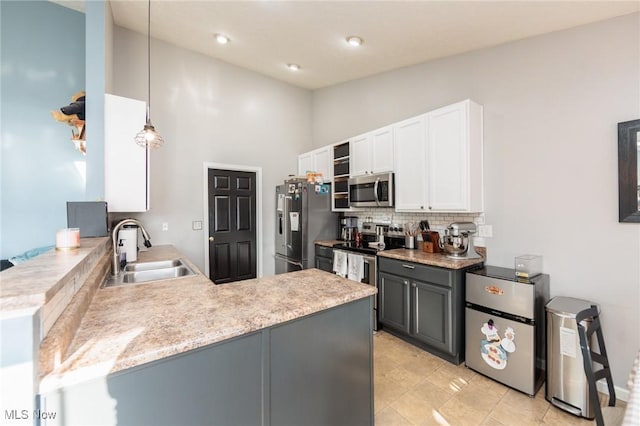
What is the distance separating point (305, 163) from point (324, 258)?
1748 millimetres

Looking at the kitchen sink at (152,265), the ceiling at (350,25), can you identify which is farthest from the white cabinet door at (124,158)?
the ceiling at (350,25)

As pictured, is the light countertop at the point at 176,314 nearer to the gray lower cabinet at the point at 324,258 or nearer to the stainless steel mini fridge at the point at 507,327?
the stainless steel mini fridge at the point at 507,327

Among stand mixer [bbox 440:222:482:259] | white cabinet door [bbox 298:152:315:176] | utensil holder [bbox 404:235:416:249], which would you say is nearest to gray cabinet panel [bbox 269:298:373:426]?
stand mixer [bbox 440:222:482:259]

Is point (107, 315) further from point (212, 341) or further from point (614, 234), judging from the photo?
point (614, 234)

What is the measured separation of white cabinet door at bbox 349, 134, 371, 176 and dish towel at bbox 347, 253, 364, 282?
45.0 inches

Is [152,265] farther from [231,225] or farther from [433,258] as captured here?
[433,258]

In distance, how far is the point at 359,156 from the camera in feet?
12.6

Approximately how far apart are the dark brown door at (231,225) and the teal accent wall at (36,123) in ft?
4.97

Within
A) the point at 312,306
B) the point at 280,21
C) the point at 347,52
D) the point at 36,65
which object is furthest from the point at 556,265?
the point at 36,65

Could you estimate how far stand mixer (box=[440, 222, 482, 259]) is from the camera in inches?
109

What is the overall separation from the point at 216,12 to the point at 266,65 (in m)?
1.23

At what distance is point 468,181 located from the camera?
2.72 meters

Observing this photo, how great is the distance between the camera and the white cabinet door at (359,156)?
3741 mm

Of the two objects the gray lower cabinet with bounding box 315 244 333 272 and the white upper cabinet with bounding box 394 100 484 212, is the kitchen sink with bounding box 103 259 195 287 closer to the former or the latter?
the gray lower cabinet with bounding box 315 244 333 272
